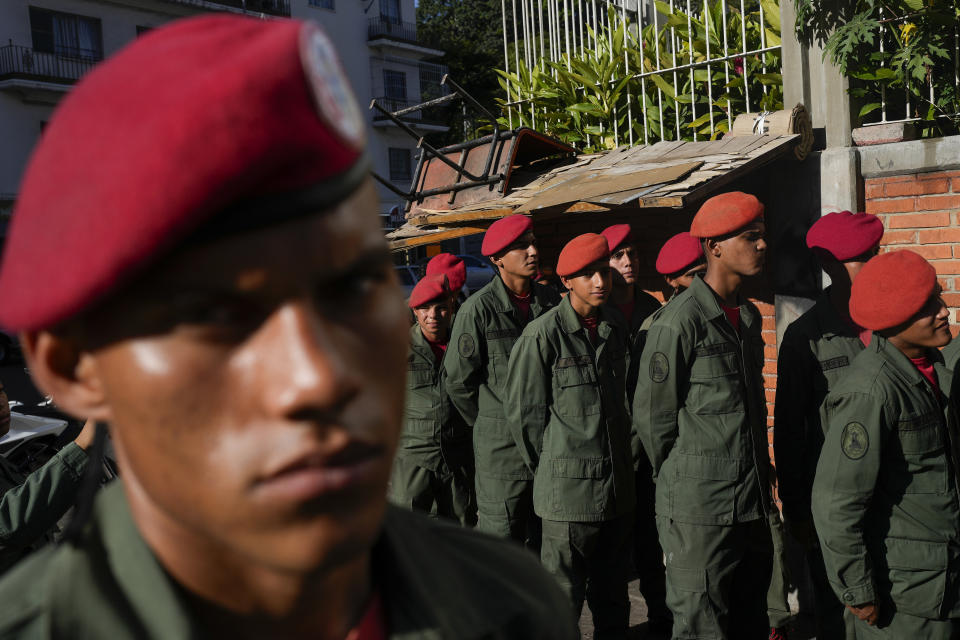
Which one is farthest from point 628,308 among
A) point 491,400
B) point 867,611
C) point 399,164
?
point 399,164

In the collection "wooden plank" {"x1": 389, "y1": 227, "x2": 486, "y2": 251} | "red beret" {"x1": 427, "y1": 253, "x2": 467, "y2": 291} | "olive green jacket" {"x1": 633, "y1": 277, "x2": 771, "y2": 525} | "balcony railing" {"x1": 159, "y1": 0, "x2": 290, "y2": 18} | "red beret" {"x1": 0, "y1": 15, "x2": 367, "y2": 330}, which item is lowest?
"olive green jacket" {"x1": 633, "y1": 277, "x2": 771, "y2": 525}

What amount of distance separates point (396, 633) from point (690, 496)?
12.1 feet

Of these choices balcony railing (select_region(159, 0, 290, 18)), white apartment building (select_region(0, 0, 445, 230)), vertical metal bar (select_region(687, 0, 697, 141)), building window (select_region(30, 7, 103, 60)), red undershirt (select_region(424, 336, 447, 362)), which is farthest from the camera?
balcony railing (select_region(159, 0, 290, 18))

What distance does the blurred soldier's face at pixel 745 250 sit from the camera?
4.72m

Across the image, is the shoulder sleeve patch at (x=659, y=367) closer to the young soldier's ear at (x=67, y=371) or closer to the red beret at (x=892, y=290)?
the red beret at (x=892, y=290)

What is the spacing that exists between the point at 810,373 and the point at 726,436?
712 mm

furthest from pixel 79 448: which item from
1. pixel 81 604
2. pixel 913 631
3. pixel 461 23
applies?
pixel 461 23

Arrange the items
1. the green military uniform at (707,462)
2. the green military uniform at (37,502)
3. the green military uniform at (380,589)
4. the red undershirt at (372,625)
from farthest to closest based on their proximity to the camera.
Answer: the green military uniform at (707,462), the green military uniform at (37,502), the red undershirt at (372,625), the green military uniform at (380,589)

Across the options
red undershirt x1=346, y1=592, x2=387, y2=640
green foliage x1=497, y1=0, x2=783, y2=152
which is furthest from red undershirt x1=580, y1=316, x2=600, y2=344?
red undershirt x1=346, y1=592, x2=387, y2=640

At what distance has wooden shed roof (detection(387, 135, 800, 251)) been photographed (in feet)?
16.1

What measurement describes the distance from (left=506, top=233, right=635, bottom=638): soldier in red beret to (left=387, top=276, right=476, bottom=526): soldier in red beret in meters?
1.13

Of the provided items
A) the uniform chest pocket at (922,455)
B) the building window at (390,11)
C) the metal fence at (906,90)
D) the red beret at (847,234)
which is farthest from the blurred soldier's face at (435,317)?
the building window at (390,11)

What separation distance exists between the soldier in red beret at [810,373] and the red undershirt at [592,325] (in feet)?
3.53

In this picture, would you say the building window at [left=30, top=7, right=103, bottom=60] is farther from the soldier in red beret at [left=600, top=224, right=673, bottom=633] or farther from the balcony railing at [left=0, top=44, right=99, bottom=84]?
the soldier in red beret at [left=600, top=224, right=673, bottom=633]
